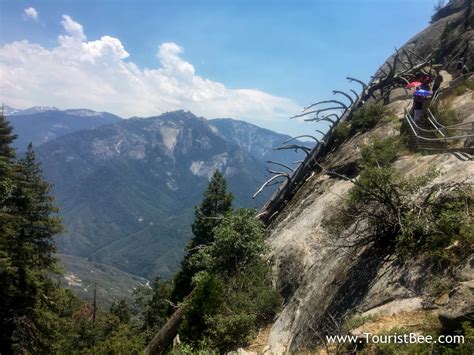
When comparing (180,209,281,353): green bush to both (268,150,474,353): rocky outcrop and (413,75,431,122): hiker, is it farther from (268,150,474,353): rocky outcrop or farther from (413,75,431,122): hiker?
(413,75,431,122): hiker

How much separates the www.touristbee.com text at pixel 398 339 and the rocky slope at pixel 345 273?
0.25m

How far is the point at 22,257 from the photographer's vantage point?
21031 millimetres

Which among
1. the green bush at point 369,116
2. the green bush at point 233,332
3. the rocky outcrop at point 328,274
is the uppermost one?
the green bush at point 369,116

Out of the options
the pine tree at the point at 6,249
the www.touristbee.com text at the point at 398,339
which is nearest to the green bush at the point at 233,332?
the www.touristbee.com text at the point at 398,339

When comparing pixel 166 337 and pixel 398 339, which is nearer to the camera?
pixel 398 339

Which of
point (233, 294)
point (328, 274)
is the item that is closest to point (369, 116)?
point (328, 274)

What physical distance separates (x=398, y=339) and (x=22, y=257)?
20.3 m

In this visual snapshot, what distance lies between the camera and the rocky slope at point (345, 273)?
7461mm

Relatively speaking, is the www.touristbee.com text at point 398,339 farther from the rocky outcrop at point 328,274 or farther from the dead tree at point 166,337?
the dead tree at point 166,337

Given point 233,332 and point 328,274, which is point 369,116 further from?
point 233,332

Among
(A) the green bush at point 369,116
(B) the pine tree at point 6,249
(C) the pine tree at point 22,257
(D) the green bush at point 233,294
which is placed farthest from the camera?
(A) the green bush at point 369,116

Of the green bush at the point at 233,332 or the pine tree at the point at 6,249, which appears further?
the pine tree at the point at 6,249

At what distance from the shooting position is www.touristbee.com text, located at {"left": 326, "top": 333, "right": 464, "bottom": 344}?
6.02 m

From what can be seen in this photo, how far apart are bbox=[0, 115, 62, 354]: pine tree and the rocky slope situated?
43.0 feet
